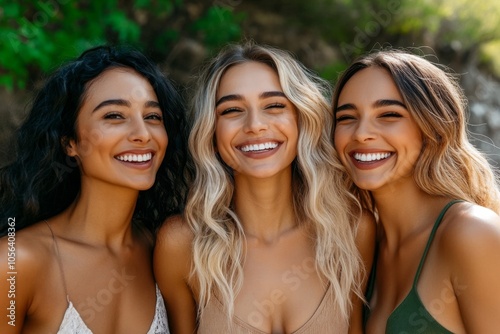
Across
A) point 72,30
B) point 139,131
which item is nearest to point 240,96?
point 139,131

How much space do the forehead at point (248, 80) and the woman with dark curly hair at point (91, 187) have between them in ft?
1.24

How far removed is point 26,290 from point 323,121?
73.9 inches

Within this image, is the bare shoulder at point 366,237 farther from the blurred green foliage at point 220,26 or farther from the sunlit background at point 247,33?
the blurred green foliage at point 220,26

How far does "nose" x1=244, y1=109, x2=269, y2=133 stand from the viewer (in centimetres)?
363

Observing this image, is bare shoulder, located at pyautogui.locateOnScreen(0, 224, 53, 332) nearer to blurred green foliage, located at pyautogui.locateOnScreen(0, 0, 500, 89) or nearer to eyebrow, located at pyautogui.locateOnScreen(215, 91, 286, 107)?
eyebrow, located at pyautogui.locateOnScreen(215, 91, 286, 107)

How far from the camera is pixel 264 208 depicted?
3910mm

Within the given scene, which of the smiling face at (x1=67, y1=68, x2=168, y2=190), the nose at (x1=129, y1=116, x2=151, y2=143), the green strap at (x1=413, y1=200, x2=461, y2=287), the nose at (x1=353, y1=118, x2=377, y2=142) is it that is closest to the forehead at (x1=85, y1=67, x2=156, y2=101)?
the smiling face at (x1=67, y1=68, x2=168, y2=190)

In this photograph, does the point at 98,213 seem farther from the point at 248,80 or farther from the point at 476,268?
the point at 476,268

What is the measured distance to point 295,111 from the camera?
152 inches

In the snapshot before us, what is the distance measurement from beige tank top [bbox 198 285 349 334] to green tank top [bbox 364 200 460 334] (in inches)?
12.8

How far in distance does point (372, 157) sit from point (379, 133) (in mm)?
141

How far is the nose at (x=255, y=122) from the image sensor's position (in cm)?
363

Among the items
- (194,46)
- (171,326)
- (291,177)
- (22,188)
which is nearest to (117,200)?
(22,188)

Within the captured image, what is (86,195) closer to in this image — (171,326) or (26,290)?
(26,290)
